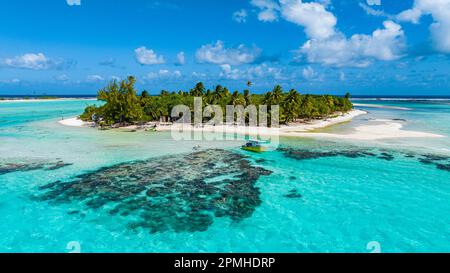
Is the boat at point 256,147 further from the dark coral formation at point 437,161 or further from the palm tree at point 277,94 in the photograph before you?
the palm tree at point 277,94

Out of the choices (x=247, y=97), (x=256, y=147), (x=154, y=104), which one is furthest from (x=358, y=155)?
(x=154, y=104)

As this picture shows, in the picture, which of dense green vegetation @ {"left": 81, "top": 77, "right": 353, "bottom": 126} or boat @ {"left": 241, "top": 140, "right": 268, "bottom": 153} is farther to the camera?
dense green vegetation @ {"left": 81, "top": 77, "right": 353, "bottom": 126}

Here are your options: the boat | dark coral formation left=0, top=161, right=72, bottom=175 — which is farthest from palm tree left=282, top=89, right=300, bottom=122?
dark coral formation left=0, top=161, right=72, bottom=175

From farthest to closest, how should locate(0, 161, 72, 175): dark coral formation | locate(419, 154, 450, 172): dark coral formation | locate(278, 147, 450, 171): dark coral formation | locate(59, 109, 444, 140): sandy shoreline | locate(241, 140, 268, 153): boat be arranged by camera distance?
locate(59, 109, 444, 140): sandy shoreline → locate(241, 140, 268, 153): boat → locate(278, 147, 450, 171): dark coral formation → locate(419, 154, 450, 172): dark coral formation → locate(0, 161, 72, 175): dark coral formation

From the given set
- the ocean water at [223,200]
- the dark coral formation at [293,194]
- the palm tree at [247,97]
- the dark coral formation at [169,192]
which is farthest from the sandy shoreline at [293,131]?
the dark coral formation at [293,194]

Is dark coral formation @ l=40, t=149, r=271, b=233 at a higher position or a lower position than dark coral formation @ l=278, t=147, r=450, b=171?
lower
